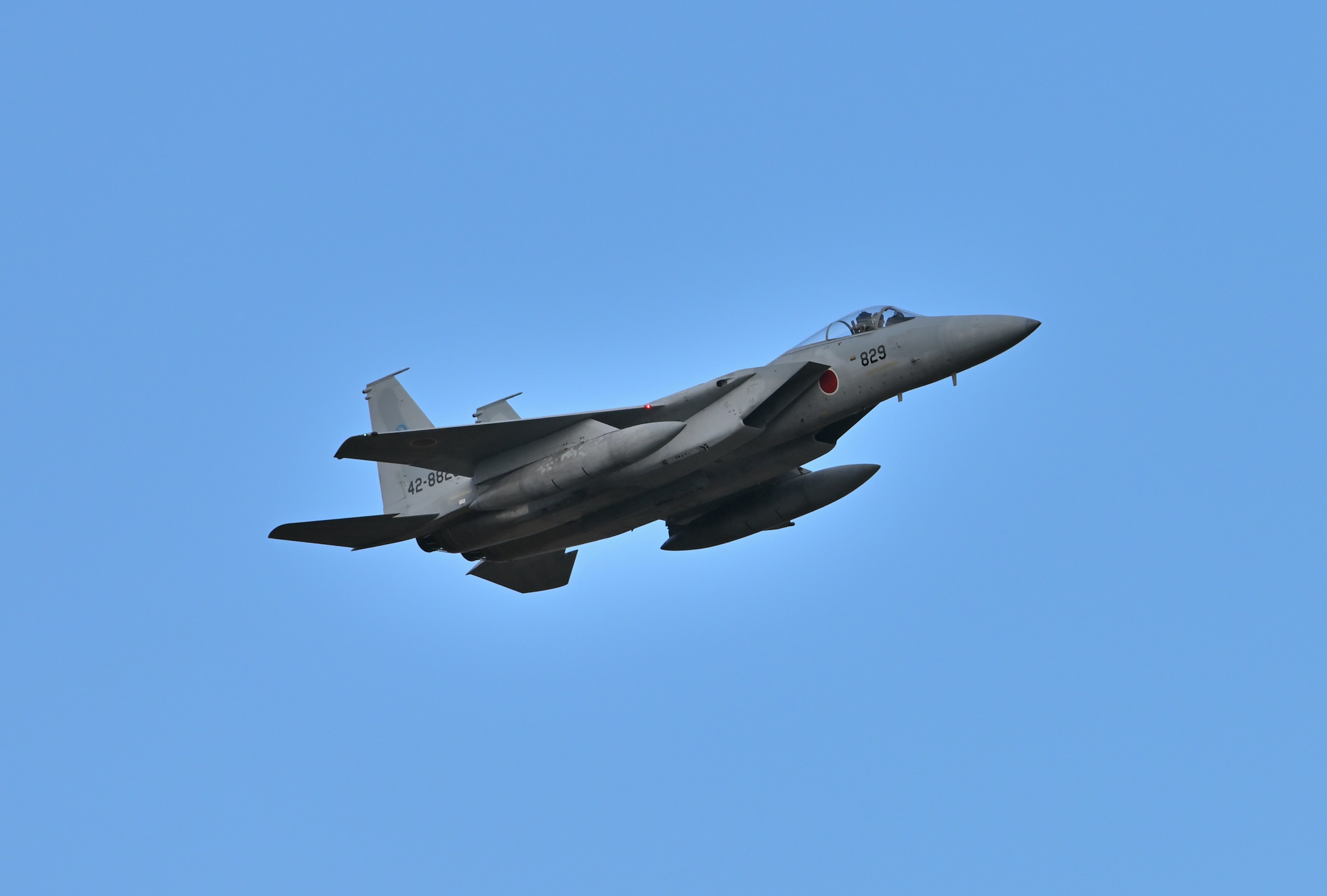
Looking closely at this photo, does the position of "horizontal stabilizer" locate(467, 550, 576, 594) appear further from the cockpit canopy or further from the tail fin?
the cockpit canopy

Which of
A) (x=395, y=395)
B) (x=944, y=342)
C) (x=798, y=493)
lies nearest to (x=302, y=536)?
(x=395, y=395)

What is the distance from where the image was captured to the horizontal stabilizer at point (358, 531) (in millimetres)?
22688

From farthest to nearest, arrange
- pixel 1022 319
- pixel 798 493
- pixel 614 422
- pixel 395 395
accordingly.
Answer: pixel 395 395 < pixel 798 493 < pixel 614 422 < pixel 1022 319

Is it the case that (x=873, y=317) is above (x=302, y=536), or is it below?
above

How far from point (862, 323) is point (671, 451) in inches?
144

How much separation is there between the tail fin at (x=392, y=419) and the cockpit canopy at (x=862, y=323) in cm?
821

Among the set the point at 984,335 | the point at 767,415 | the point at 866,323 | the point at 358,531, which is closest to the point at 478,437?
the point at 358,531

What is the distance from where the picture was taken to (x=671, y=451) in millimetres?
21344

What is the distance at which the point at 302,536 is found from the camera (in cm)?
2289

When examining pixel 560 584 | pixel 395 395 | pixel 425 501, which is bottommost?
pixel 560 584

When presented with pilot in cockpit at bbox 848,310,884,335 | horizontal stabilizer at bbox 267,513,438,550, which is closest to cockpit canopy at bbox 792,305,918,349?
pilot in cockpit at bbox 848,310,884,335

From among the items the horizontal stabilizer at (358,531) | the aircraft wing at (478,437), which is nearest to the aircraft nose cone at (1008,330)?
the aircraft wing at (478,437)

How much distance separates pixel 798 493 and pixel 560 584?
5.50 metres

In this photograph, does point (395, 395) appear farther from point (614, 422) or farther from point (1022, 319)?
point (1022, 319)
